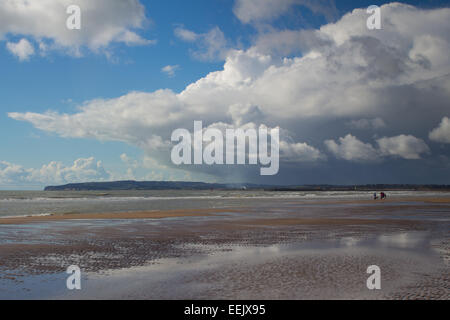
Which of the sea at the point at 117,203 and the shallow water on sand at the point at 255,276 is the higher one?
the shallow water on sand at the point at 255,276

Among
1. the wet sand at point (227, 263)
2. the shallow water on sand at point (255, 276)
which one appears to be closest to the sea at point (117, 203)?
the wet sand at point (227, 263)

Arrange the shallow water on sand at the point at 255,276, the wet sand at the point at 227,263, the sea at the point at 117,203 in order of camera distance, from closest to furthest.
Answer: the shallow water on sand at the point at 255,276 < the wet sand at the point at 227,263 < the sea at the point at 117,203

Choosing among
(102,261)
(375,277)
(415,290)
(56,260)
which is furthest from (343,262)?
(56,260)

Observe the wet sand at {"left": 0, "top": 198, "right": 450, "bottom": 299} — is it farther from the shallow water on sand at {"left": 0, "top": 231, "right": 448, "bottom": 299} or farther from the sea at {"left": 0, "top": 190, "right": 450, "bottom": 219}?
the sea at {"left": 0, "top": 190, "right": 450, "bottom": 219}

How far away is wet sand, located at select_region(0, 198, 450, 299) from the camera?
1089 cm

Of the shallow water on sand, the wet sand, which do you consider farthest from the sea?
the shallow water on sand

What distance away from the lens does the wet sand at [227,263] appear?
35.7 ft

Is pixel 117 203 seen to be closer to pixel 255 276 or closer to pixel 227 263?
pixel 227 263

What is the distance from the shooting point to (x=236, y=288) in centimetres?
1117

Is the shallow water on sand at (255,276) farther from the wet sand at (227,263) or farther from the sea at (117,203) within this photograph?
the sea at (117,203)

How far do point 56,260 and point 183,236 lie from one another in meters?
8.84

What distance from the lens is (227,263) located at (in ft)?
48.5

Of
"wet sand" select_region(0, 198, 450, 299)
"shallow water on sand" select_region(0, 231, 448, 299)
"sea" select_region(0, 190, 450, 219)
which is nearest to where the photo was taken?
"shallow water on sand" select_region(0, 231, 448, 299)
